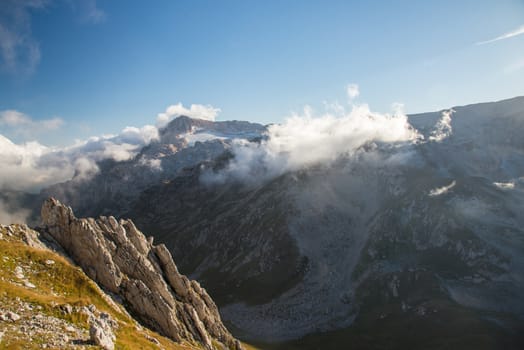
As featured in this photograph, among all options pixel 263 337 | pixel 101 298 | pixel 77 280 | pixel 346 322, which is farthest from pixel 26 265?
pixel 346 322

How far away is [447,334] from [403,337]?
16823 millimetres

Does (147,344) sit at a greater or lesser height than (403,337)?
greater

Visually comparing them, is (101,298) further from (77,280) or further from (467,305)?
(467,305)

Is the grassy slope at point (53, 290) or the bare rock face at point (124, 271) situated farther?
the bare rock face at point (124, 271)

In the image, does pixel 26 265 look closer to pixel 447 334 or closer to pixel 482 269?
pixel 447 334

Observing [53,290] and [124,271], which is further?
[124,271]

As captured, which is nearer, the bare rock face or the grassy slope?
the grassy slope

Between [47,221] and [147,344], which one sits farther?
[47,221]

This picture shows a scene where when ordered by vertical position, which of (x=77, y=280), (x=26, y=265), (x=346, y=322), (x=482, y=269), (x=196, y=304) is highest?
(x=26, y=265)

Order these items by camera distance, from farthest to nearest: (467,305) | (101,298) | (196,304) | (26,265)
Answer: (467,305), (196,304), (101,298), (26,265)

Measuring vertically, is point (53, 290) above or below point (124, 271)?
above

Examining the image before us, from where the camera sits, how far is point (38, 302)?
36.2 metres

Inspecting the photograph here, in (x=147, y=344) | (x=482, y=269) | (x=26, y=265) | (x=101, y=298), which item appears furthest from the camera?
(x=482, y=269)

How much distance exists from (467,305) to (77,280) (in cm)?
17444
